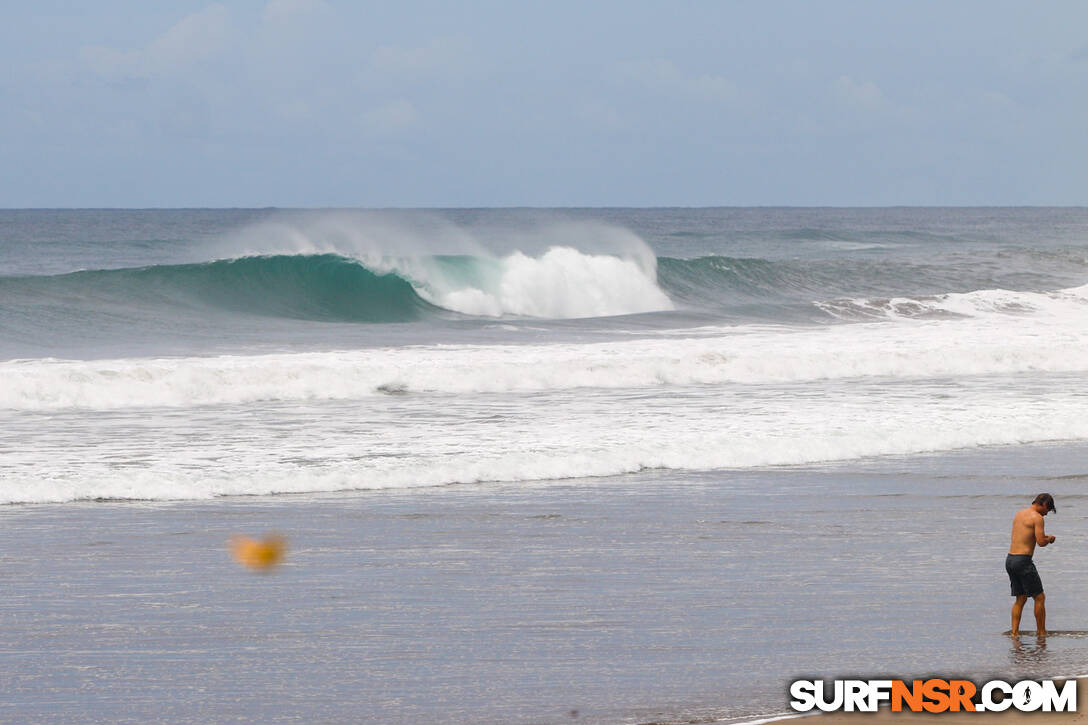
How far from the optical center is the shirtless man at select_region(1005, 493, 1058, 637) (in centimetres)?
666

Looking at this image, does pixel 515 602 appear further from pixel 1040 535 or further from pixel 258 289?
pixel 258 289

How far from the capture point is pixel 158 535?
351 inches

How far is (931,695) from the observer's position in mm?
5633

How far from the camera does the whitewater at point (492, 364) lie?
12.1m

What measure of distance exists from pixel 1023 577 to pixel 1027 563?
0.09 metres

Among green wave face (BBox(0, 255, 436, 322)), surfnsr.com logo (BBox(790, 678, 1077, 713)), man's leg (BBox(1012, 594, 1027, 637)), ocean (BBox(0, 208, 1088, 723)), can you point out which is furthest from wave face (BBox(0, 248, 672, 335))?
surfnsr.com logo (BBox(790, 678, 1077, 713))

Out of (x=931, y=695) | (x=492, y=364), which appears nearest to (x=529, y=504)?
(x=931, y=695)

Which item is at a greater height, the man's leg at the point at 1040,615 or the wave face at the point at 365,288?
the wave face at the point at 365,288

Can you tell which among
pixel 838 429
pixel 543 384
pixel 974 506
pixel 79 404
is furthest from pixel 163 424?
pixel 974 506

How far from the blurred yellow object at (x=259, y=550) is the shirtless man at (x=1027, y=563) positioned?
13.8 feet

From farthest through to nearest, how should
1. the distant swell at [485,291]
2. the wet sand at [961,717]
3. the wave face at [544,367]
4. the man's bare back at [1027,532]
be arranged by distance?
the distant swell at [485,291]
the wave face at [544,367]
the man's bare back at [1027,532]
the wet sand at [961,717]

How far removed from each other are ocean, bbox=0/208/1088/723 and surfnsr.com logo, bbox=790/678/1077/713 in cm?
19

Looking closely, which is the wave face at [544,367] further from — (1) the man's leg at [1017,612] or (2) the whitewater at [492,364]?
(1) the man's leg at [1017,612]

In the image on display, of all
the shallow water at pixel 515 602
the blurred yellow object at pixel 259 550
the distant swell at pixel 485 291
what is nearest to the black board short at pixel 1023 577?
the shallow water at pixel 515 602
